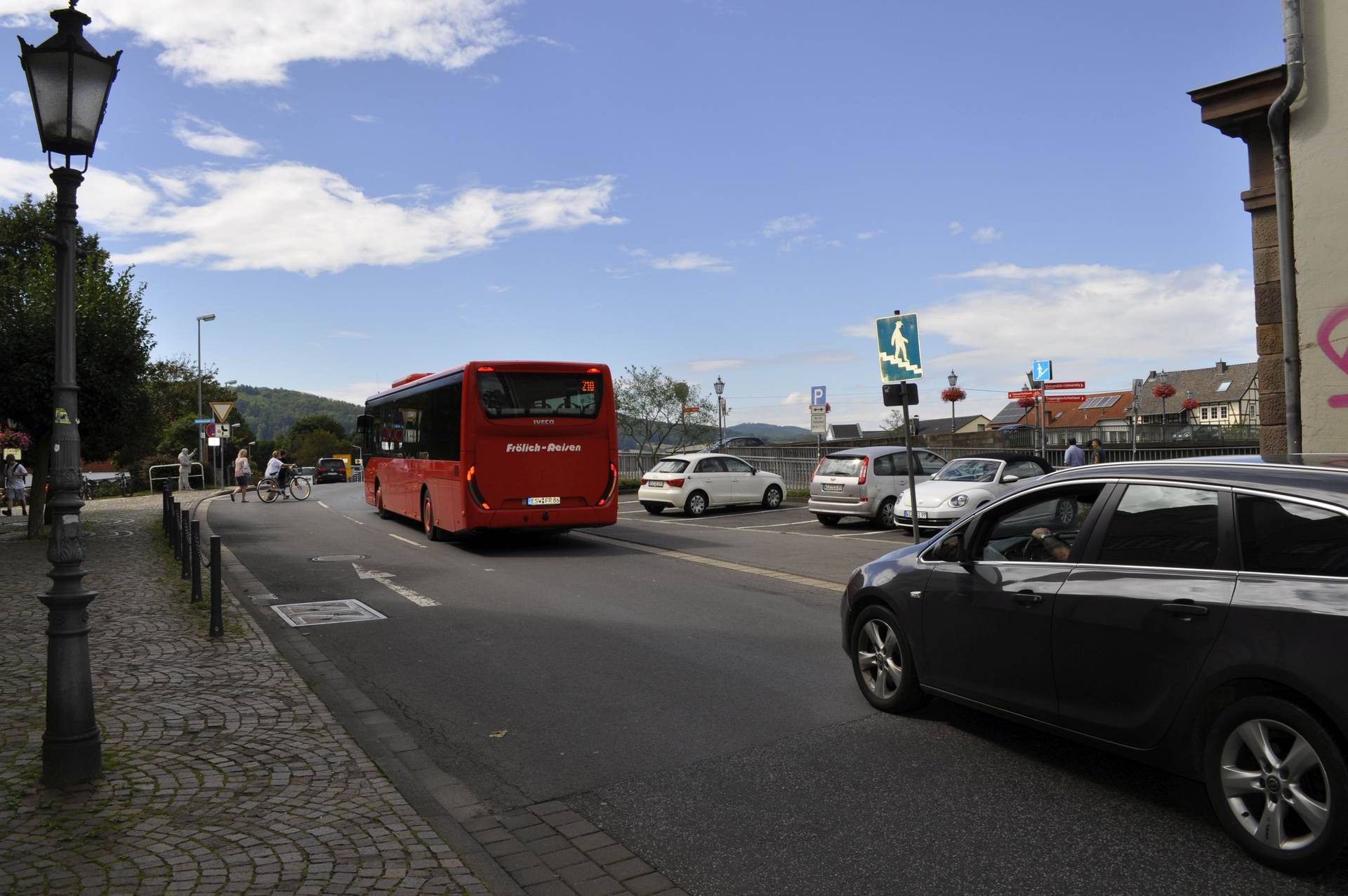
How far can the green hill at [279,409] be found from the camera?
152 m

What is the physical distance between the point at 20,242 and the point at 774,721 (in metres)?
38.8

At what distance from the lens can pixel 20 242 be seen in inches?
1391

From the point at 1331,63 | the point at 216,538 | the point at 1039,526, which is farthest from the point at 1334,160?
the point at 216,538

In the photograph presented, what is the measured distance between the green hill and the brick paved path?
5793 inches

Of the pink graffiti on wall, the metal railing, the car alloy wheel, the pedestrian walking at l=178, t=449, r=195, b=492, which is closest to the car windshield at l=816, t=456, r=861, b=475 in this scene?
the pink graffiti on wall

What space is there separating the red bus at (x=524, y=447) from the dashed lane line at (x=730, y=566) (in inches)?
36.7

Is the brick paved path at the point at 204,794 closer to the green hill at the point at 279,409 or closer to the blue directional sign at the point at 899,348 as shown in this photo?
the blue directional sign at the point at 899,348

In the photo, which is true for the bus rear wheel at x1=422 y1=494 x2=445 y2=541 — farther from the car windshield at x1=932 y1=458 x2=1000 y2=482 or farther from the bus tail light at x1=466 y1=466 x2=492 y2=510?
the car windshield at x1=932 y1=458 x2=1000 y2=482

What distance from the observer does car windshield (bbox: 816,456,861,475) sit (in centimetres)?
2038

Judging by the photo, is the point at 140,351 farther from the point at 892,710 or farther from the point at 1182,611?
the point at 1182,611

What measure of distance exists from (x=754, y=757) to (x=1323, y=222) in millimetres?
8749

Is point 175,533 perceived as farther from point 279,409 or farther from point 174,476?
point 279,409

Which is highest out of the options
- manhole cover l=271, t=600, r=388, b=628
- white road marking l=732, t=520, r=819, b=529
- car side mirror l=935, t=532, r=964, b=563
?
car side mirror l=935, t=532, r=964, b=563

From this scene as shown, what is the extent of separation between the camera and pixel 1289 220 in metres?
10.4
